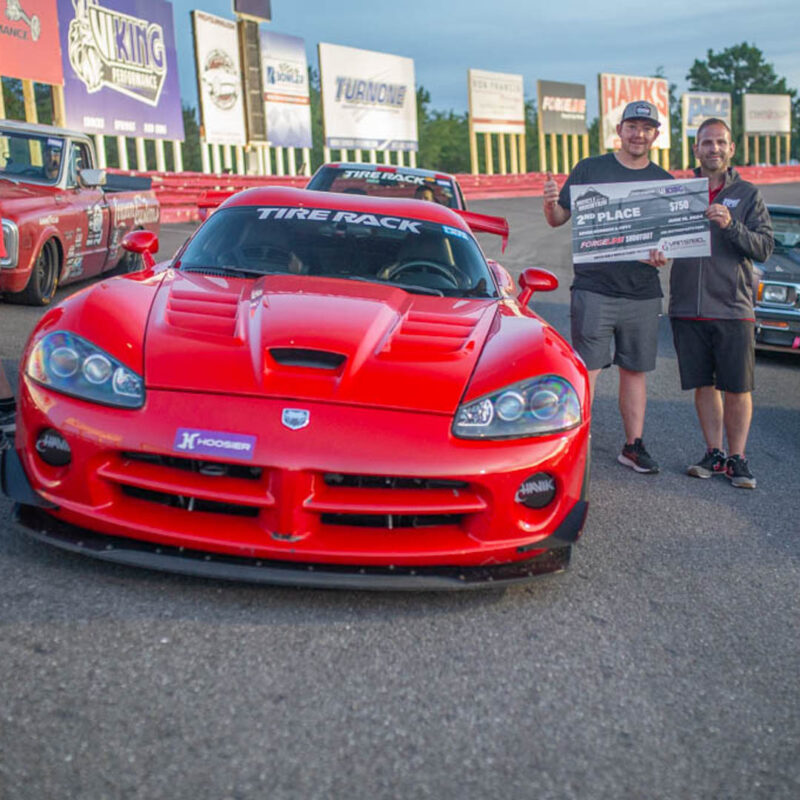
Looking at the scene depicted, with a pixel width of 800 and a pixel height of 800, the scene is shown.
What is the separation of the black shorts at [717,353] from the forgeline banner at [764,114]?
8178cm

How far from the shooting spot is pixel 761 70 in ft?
377

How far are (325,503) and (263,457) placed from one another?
0.23 meters

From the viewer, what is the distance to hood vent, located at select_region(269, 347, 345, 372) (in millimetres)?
3457

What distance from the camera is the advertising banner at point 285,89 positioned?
36.8 meters

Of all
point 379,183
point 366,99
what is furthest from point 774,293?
point 366,99

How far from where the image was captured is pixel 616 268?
5348mm

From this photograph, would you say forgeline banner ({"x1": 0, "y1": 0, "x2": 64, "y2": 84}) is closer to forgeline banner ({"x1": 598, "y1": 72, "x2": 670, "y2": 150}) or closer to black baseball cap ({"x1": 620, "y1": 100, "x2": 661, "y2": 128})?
black baseball cap ({"x1": 620, "y1": 100, "x2": 661, "y2": 128})

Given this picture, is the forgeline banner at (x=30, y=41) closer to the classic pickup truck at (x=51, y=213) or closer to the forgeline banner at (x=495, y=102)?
the classic pickup truck at (x=51, y=213)

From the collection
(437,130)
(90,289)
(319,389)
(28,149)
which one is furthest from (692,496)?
(437,130)

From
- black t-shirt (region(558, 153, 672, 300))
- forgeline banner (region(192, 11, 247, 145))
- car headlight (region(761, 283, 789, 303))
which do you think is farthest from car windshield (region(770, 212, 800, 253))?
forgeline banner (region(192, 11, 247, 145))

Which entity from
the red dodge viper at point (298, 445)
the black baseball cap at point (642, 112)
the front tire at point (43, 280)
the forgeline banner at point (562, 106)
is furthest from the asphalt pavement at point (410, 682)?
the forgeline banner at point (562, 106)

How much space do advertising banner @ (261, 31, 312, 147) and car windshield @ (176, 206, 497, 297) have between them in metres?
32.6

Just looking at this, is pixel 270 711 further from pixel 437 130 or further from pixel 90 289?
pixel 437 130

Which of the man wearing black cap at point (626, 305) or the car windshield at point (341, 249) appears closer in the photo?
the car windshield at point (341, 249)
